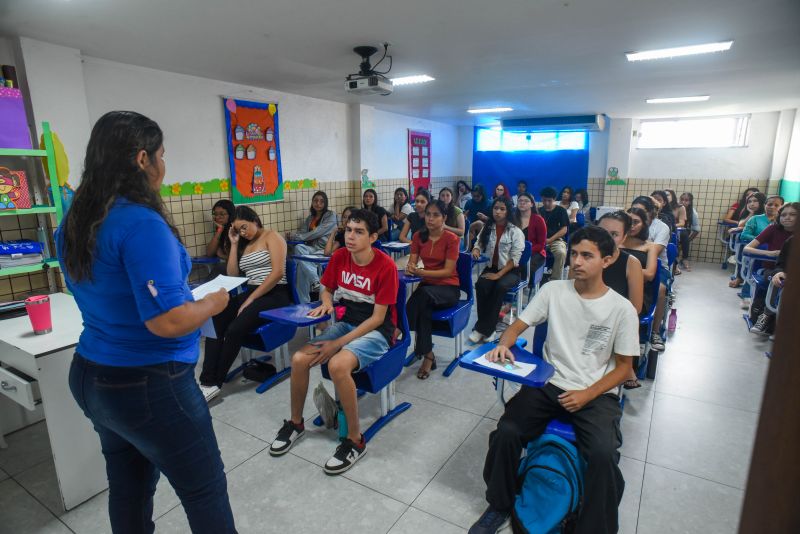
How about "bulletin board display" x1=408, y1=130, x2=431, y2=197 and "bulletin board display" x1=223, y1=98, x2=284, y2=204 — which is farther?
"bulletin board display" x1=408, y1=130, x2=431, y2=197

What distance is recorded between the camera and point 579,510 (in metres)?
1.80

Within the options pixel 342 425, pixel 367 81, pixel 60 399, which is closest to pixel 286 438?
pixel 342 425

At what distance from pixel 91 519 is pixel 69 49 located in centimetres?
332

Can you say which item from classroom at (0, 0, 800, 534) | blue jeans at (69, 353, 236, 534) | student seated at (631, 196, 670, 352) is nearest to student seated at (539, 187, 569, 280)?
classroom at (0, 0, 800, 534)

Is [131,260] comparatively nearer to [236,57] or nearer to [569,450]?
[569,450]

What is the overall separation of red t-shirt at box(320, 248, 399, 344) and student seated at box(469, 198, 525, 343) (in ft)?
5.12

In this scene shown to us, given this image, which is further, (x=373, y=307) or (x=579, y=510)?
(x=373, y=307)

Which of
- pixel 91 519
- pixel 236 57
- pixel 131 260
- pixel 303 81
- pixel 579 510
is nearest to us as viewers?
pixel 131 260

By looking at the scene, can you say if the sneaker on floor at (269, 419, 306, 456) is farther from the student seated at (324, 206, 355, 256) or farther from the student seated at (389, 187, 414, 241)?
the student seated at (389, 187, 414, 241)

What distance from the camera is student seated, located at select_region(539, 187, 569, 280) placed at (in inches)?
224

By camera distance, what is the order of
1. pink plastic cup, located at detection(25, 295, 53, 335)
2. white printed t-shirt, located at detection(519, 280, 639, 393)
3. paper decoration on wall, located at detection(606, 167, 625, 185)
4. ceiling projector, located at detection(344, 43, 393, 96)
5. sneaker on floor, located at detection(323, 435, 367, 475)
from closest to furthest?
white printed t-shirt, located at detection(519, 280, 639, 393) < pink plastic cup, located at detection(25, 295, 53, 335) < sneaker on floor, located at detection(323, 435, 367, 475) < ceiling projector, located at detection(344, 43, 393, 96) < paper decoration on wall, located at detection(606, 167, 625, 185)

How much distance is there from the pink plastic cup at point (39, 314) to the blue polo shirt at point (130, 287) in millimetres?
1132

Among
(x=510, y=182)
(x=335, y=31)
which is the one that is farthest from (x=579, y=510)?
(x=510, y=182)

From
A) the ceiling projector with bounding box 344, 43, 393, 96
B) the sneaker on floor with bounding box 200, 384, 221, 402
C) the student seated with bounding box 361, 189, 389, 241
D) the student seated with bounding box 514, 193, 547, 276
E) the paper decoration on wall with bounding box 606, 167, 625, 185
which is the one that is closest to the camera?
the sneaker on floor with bounding box 200, 384, 221, 402
